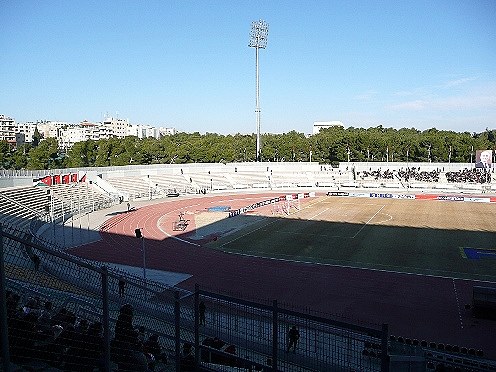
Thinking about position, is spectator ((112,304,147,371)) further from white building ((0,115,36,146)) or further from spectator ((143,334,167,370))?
white building ((0,115,36,146))

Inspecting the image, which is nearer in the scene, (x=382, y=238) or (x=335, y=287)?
(x=335, y=287)

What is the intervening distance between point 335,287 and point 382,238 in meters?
12.6

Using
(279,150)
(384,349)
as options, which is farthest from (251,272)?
(279,150)

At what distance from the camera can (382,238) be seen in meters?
32.3

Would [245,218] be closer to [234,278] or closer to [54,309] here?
[234,278]

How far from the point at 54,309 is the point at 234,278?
15462 mm

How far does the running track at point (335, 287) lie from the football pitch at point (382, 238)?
5.94 ft

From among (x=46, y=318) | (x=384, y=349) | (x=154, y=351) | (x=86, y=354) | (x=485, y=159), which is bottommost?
(x=154, y=351)

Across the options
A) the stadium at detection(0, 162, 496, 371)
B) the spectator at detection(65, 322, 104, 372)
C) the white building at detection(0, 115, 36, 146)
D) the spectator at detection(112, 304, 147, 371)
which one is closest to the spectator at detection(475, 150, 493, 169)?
the stadium at detection(0, 162, 496, 371)

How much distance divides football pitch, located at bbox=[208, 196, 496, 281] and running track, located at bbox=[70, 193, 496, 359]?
1810mm

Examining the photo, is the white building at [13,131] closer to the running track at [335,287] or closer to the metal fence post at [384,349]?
the running track at [335,287]

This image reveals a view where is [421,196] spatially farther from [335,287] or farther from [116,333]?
[116,333]

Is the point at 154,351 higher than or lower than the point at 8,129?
lower

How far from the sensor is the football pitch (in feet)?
83.4
